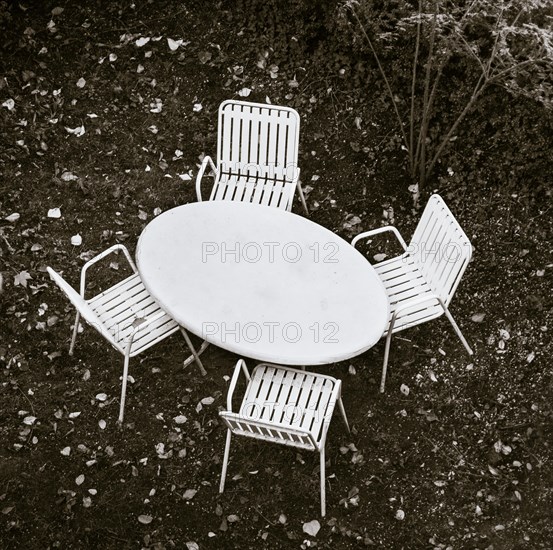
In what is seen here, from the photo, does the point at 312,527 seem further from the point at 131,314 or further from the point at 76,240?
the point at 76,240

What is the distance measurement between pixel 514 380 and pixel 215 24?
434 cm

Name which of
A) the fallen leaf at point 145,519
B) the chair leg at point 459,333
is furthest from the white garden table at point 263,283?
the fallen leaf at point 145,519

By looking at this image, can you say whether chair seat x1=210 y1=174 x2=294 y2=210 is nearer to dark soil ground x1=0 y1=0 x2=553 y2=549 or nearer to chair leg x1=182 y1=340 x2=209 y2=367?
dark soil ground x1=0 y1=0 x2=553 y2=549

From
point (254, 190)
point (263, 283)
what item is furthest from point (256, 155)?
point (263, 283)

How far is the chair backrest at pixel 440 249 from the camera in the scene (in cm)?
493

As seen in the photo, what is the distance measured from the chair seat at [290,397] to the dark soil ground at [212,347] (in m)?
0.51

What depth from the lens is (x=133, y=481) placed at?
5176 mm

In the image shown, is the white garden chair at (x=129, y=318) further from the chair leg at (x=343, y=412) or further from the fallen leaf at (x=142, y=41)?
the fallen leaf at (x=142, y=41)

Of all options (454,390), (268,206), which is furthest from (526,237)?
(268,206)

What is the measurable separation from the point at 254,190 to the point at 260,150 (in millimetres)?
315

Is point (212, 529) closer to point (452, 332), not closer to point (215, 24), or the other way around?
point (452, 332)

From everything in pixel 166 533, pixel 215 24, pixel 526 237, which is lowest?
pixel 166 533

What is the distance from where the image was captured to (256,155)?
5.93 m

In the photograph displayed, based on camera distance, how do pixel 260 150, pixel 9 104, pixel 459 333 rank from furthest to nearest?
pixel 9 104
pixel 260 150
pixel 459 333
